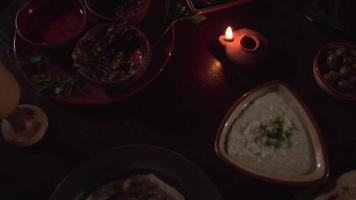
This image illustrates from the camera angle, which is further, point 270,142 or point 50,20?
point 50,20

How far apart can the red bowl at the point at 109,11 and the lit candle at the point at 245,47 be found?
1.23ft

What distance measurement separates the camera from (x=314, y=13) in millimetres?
2047

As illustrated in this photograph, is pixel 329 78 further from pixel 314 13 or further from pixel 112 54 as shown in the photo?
pixel 112 54

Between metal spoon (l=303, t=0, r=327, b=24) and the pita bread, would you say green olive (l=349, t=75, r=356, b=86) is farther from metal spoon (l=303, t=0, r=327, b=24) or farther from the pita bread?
the pita bread

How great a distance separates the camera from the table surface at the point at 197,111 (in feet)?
5.83

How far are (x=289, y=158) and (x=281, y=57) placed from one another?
0.48m

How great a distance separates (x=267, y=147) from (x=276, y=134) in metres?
0.07

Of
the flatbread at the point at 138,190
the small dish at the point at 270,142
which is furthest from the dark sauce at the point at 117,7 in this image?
the flatbread at the point at 138,190

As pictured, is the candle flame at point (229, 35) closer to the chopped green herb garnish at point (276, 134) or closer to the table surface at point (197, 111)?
the table surface at point (197, 111)

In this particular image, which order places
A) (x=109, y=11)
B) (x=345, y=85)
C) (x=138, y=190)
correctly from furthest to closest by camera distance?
(x=109, y=11)
(x=345, y=85)
(x=138, y=190)

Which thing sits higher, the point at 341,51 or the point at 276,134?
the point at 341,51

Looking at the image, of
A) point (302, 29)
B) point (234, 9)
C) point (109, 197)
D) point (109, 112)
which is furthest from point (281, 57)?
point (109, 197)

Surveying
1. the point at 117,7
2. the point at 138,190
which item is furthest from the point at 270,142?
the point at 117,7

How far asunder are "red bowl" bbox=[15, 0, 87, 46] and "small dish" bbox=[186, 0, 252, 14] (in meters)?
0.50
